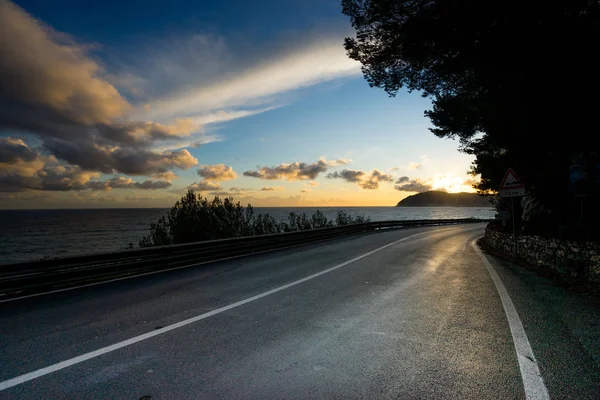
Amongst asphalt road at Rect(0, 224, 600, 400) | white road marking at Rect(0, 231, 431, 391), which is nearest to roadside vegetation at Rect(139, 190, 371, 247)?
asphalt road at Rect(0, 224, 600, 400)

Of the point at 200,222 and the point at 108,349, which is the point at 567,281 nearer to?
the point at 108,349

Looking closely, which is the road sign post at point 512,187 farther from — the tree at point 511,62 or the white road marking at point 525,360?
the white road marking at point 525,360

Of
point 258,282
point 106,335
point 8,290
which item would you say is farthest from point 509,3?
point 8,290

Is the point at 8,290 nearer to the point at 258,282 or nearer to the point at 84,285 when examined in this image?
the point at 84,285

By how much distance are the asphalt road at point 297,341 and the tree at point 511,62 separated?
511cm

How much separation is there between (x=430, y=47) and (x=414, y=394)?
9.27m

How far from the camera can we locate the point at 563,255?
26.8ft

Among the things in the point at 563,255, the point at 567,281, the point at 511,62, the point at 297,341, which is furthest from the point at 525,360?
the point at 511,62

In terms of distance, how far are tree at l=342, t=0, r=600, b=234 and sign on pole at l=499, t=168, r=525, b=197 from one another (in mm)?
1186

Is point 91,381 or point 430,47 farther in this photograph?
point 430,47

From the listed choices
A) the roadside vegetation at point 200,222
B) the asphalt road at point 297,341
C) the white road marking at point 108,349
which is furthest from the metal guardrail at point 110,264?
the roadside vegetation at point 200,222

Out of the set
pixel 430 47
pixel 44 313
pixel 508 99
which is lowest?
pixel 44 313

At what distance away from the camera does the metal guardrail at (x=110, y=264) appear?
6502 millimetres

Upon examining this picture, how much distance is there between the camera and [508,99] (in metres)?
9.42
